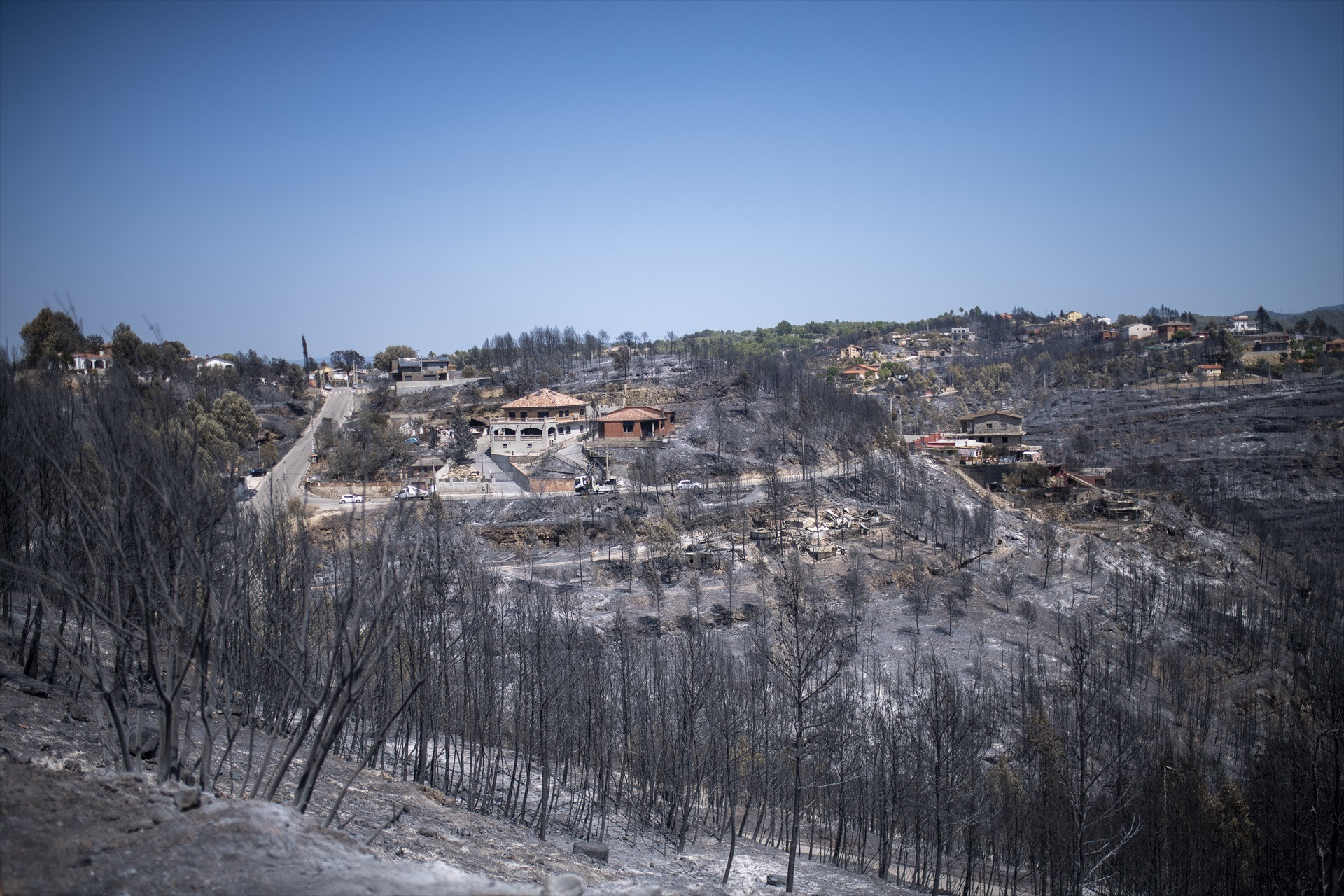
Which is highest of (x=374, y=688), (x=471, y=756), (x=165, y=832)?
(x=165, y=832)

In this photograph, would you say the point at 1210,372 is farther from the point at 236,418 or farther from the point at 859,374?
the point at 236,418

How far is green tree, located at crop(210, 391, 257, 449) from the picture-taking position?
5222 cm

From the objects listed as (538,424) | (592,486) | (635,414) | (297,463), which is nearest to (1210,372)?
(635,414)

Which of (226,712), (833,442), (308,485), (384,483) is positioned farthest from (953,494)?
(226,712)

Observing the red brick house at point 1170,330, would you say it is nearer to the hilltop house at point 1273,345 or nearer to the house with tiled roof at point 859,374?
the hilltop house at point 1273,345

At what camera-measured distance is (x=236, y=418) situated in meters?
54.0

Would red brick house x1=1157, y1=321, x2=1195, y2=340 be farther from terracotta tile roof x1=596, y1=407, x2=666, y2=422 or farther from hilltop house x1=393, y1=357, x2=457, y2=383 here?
hilltop house x1=393, y1=357, x2=457, y2=383

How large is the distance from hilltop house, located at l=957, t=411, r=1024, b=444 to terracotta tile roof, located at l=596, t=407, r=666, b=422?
29.3 metres

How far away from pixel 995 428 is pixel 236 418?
62580mm

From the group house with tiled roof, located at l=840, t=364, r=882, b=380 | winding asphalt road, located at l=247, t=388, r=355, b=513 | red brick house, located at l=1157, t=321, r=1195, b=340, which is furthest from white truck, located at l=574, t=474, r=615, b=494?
red brick house, located at l=1157, t=321, r=1195, b=340

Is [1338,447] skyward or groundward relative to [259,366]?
A: groundward

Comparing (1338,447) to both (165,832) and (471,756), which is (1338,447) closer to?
(471,756)

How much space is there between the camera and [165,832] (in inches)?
276

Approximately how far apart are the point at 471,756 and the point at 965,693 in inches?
847
